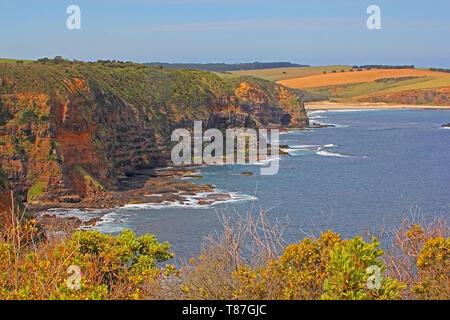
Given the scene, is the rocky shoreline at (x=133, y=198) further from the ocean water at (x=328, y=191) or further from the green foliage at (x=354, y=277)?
the green foliage at (x=354, y=277)

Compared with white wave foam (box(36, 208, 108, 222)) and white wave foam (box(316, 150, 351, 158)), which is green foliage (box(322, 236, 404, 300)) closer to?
white wave foam (box(36, 208, 108, 222))

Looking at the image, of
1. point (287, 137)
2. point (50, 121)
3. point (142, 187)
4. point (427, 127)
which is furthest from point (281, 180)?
point (427, 127)

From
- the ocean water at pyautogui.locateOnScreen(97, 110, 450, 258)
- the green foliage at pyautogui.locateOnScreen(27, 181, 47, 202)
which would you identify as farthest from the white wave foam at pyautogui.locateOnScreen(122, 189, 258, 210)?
the green foliage at pyautogui.locateOnScreen(27, 181, 47, 202)

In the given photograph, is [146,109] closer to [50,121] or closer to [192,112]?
[192,112]

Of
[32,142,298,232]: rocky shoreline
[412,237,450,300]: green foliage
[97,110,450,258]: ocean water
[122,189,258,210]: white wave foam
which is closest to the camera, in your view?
[412,237,450,300]: green foliage

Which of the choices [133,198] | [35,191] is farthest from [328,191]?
[35,191]

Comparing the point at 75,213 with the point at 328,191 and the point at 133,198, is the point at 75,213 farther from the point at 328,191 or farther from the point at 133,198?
the point at 328,191

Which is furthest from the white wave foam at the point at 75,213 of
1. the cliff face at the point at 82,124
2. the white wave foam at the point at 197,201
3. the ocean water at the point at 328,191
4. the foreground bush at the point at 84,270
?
the foreground bush at the point at 84,270
